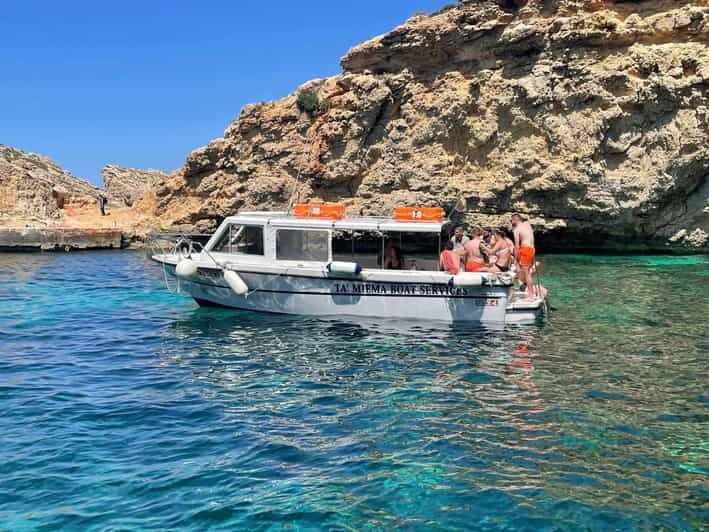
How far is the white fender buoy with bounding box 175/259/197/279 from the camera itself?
48.6 feet

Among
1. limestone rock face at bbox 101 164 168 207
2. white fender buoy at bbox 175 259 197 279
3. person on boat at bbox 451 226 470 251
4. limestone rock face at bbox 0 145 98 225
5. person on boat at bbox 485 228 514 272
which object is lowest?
white fender buoy at bbox 175 259 197 279

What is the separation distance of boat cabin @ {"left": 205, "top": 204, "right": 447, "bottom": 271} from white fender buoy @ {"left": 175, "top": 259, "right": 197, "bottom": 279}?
0.86m

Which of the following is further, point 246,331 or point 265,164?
point 265,164

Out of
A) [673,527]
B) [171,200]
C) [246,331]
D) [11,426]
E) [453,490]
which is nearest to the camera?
[673,527]

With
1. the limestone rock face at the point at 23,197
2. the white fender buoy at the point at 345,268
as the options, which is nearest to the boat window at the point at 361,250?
the white fender buoy at the point at 345,268

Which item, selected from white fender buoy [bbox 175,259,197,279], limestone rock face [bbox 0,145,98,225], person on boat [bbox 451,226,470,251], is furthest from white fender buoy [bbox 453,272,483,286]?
limestone rock face [bbox 0,145,98,225]

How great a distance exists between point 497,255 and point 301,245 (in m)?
4.49

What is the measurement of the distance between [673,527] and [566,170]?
78.7 ft

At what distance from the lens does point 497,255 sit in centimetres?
1473

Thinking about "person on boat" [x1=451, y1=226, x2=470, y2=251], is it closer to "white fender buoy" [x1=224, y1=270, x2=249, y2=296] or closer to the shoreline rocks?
"white fender buoy" [x1=224, y1=270, x2=249, y2=296]

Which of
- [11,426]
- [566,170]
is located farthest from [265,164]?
[11,426]

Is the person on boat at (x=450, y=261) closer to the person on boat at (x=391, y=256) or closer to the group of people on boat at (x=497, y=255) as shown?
the group of people on boat at (x=497, y=255)

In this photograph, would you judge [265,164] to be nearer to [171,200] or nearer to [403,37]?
[171,200]

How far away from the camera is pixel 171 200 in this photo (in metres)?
39.1
